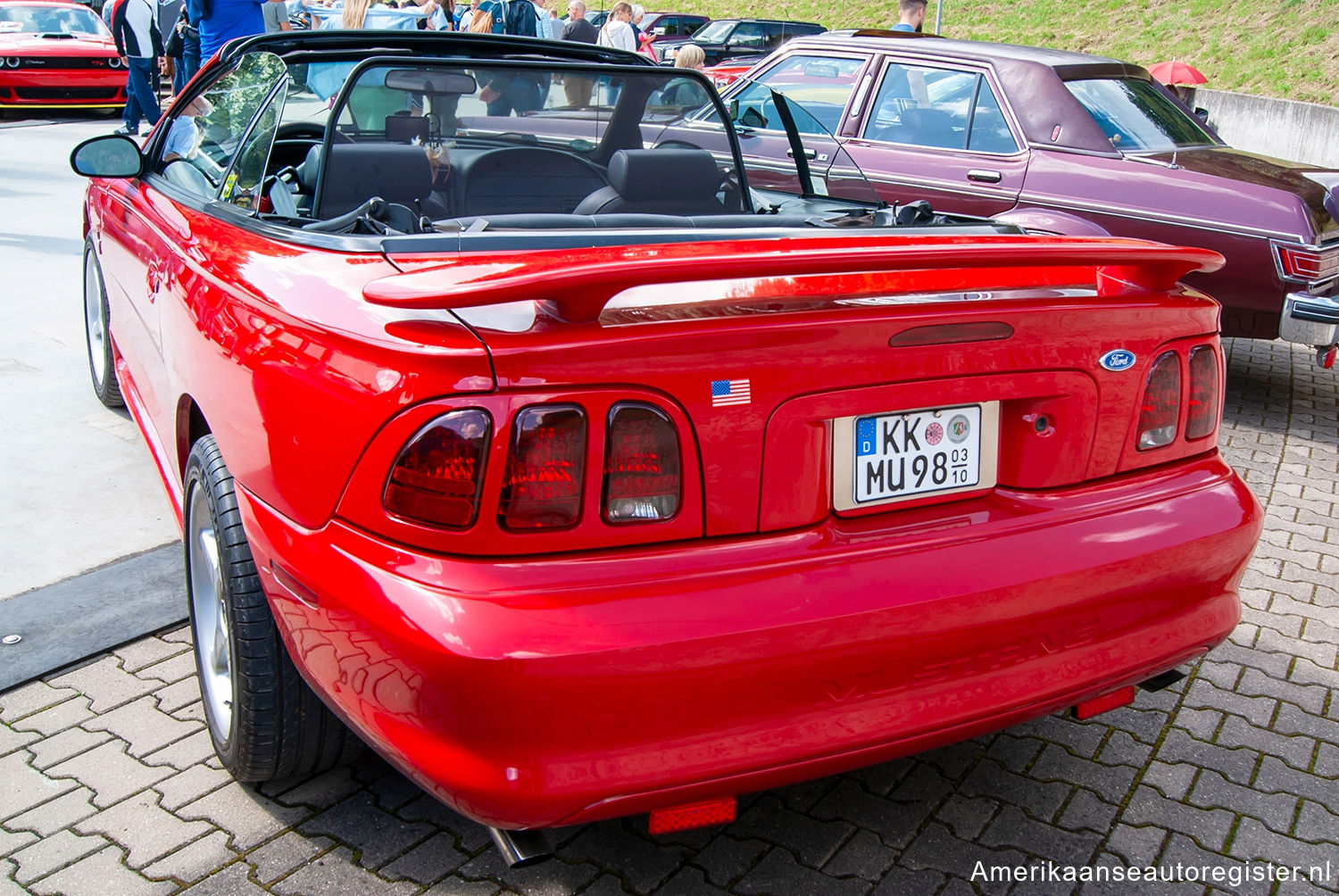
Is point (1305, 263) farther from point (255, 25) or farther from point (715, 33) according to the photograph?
point (715, 33)

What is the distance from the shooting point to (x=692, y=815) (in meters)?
1.88

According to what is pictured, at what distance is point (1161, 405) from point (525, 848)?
5.12 ft

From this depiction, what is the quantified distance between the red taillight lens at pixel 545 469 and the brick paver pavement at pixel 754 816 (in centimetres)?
91

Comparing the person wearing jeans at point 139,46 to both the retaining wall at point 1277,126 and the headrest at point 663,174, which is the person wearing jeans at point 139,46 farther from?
the retaining wall at point 1277,126

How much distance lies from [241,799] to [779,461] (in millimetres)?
1488

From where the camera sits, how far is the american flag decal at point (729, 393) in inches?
71.7

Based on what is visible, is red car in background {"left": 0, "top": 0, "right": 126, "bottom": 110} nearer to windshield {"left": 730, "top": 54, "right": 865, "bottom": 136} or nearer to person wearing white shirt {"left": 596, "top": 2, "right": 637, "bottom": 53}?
person wearing white shirt {"left": 596, "top": 2, "right": 637, "bottom": 53}

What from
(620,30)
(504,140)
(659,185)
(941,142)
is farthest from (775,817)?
(620,30)

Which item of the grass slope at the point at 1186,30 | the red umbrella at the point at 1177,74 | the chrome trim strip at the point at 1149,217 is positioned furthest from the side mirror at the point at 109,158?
the grass slope at the point at 1186,30

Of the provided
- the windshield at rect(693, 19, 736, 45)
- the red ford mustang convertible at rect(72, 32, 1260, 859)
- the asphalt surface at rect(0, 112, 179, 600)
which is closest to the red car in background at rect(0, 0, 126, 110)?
the asphalt surface at rect(0, 112, 179, 600)

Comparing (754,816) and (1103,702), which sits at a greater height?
(1103,702)

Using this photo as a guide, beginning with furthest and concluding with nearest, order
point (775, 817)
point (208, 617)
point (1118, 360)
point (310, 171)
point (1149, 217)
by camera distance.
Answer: point (1149, 217)
point (310, 171)
point (208, 617)
point (775, 817)
point (1118, 360)

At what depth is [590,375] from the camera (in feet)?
5.77

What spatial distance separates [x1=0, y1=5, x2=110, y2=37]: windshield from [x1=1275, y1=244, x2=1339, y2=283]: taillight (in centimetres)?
1582
